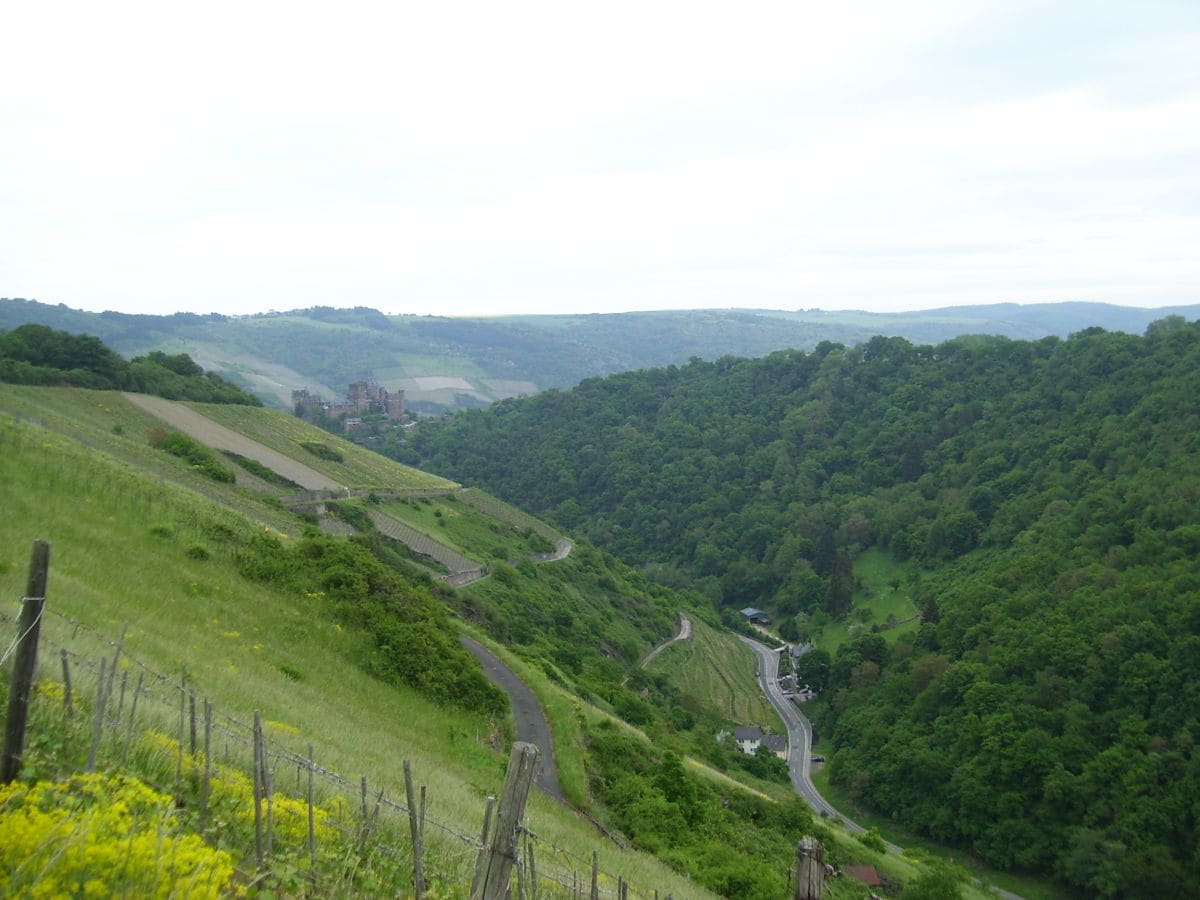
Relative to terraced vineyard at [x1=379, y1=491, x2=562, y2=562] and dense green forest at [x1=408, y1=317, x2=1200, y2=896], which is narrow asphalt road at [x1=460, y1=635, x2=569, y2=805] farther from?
dense green forest at [x1=408, y1=317, x2=1200, y2=896]

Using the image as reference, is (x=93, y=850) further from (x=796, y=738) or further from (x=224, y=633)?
(x=796, y=738)

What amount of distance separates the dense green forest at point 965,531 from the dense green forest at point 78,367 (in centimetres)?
5954

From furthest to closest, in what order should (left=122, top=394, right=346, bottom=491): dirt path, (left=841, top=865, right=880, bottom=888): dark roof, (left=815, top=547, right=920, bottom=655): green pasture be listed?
(left=815, top=547, right=920, bottom=655): green pasture < (left=122, top=394, right=346, bottom=491): dirt path < (left=841, top=865, right=880, bottom=888): dark roof

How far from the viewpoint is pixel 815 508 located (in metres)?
112

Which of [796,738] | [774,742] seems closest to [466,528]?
[774,742]

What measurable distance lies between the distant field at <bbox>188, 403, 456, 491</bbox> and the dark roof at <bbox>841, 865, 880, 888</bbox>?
4335 cm

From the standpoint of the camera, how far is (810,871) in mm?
7340

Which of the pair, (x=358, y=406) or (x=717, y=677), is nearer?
(x=717, y=677)

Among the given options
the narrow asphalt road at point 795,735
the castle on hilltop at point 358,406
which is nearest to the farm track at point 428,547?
the narrow asphalt road at point 795,735

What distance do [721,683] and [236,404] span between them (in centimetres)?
4804

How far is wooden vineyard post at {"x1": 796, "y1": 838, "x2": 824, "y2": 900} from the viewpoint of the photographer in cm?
727

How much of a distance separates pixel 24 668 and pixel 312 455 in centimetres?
6254

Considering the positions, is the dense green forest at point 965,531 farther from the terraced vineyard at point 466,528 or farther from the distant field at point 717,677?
the terraced vineyard at point 466,528

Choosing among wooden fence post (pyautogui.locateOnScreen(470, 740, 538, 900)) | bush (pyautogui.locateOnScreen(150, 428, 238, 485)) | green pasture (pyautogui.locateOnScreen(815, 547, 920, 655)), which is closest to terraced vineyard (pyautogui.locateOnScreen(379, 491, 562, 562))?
bush (pyautogui.locateOnScreen(150, 428, 238, 485))
